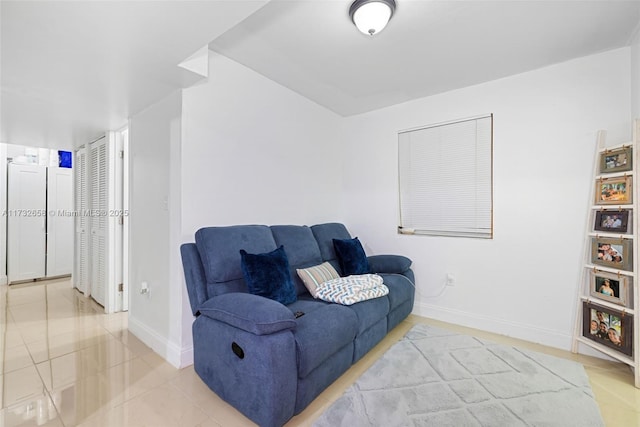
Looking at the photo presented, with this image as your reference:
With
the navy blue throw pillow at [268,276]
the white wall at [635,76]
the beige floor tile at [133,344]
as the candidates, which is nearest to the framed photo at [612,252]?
the white wall at [635,76]

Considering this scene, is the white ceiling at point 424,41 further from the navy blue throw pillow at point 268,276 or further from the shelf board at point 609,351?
the shelf board at point 609,351

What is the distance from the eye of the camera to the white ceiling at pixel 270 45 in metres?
1.43

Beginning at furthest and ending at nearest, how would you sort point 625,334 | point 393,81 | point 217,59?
1. point 393,81
2. point 217,59
3. point 625,334

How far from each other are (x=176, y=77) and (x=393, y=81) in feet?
6.38

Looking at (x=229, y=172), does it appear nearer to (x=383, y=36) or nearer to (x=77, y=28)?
(x=77, y=28)

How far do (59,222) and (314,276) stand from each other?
5.34 m

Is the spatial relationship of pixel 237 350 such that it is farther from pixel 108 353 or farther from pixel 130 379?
pixel 108 353

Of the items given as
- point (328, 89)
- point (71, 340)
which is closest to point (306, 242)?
point (328, 89)

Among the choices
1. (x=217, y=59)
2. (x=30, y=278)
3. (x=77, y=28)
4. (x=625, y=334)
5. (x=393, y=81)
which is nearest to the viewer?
(x=77, y=28)

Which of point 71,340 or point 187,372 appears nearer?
point 187,372

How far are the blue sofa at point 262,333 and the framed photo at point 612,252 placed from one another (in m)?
1.59

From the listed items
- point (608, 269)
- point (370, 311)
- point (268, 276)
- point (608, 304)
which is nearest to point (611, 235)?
point (608, 269)

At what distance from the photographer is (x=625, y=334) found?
1.99m

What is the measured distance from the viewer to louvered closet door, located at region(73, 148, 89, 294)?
389 cm
